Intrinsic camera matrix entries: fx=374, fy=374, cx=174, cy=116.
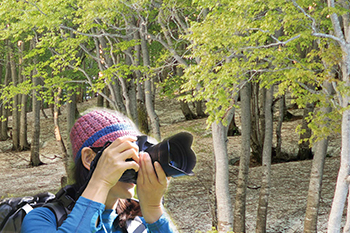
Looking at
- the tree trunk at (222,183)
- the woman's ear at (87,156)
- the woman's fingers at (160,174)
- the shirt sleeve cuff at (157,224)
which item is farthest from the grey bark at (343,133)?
the woman's ear at (87,156)

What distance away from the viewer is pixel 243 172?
34.0ft

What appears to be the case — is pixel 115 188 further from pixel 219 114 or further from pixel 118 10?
pixel 118 10

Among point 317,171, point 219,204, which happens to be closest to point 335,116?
point 317,171

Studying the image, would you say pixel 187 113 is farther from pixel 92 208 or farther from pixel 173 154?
pixel 92 208

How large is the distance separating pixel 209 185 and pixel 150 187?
12663 mm

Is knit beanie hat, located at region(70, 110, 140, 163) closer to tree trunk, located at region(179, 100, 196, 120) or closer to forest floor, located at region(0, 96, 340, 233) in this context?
forest floor, located at region(0, 96, 340, 233)

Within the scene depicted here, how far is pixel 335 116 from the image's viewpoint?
7863 mm

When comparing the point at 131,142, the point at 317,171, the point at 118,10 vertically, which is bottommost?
the point at 317,171

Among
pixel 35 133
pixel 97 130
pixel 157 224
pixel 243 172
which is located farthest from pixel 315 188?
pixel 35 133

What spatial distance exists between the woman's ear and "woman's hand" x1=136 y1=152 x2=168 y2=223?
7.2 inches

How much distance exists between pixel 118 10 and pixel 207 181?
730 cm

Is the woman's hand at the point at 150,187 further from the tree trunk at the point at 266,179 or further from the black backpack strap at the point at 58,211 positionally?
the tree trunk at the point at 266,179

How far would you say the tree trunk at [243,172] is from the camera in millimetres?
10188

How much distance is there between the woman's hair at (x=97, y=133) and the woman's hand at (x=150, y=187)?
0.09 meters
